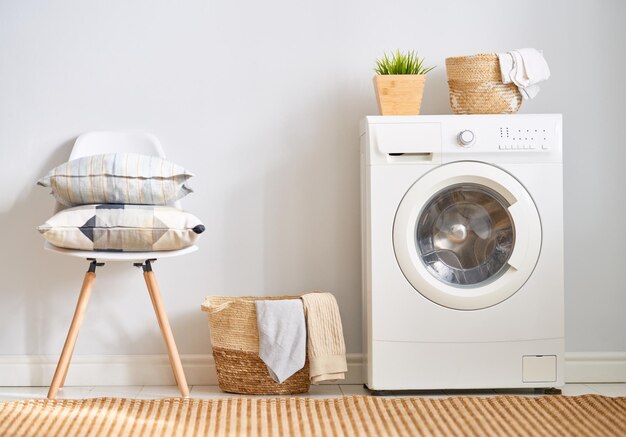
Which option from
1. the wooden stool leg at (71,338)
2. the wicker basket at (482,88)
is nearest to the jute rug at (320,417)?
the wooden stool leg at (71,338)

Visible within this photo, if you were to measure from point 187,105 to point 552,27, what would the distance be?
4.13 feet

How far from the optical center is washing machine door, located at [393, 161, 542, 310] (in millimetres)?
2363

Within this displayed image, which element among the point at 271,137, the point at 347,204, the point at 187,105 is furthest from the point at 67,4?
the point at 347,204

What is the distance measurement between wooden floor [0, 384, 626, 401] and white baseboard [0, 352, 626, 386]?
4 cm

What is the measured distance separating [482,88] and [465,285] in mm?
605

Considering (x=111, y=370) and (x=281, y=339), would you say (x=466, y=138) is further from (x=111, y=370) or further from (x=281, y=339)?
(x=111, y=370)

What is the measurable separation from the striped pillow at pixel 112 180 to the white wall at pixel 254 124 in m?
0.37

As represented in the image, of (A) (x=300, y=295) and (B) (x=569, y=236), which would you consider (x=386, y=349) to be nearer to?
(A) (x=300, y=295)

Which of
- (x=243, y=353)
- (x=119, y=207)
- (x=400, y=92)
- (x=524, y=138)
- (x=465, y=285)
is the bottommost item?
(x=243, y=353)

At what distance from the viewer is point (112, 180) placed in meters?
2.25

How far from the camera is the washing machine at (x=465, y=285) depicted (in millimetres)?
2367

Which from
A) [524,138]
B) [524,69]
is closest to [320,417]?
[524,138]

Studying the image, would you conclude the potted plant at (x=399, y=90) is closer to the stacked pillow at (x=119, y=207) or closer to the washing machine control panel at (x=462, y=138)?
the washing machine control panel at (x=462, y=138)

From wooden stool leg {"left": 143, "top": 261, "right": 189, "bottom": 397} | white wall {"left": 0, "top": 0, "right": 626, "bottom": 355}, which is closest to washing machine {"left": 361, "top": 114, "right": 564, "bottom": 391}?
white wall {"left": 0, "top": 0, "right": 626, "bottom": 355}
